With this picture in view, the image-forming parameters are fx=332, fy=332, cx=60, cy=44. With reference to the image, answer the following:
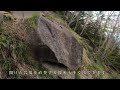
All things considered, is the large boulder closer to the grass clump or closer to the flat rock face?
the flat rock face

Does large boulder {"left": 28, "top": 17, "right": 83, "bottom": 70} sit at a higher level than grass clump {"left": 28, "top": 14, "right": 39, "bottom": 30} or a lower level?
lower

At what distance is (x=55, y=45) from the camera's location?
8.16 m

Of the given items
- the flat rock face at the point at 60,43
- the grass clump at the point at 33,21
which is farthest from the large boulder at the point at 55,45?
the grass clump at the point at 33,21

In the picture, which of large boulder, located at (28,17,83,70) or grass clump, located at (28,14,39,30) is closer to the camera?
large boulder, located at (28,17,83,70)

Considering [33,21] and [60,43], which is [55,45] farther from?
[33,21]

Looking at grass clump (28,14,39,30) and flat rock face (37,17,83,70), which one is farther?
grass clump (28,14,39,30)

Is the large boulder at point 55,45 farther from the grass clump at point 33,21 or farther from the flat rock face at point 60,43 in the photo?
the grass clump at point 33,21

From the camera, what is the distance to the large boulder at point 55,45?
26.2 ft

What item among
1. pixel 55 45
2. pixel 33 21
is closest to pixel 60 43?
pixel 55 45

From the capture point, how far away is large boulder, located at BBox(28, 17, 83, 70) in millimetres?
7980

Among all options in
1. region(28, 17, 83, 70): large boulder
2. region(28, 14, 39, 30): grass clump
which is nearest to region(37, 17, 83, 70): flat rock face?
region(28, 17, 83, 70): large boulder

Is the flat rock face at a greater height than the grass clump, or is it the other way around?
the grass clump
